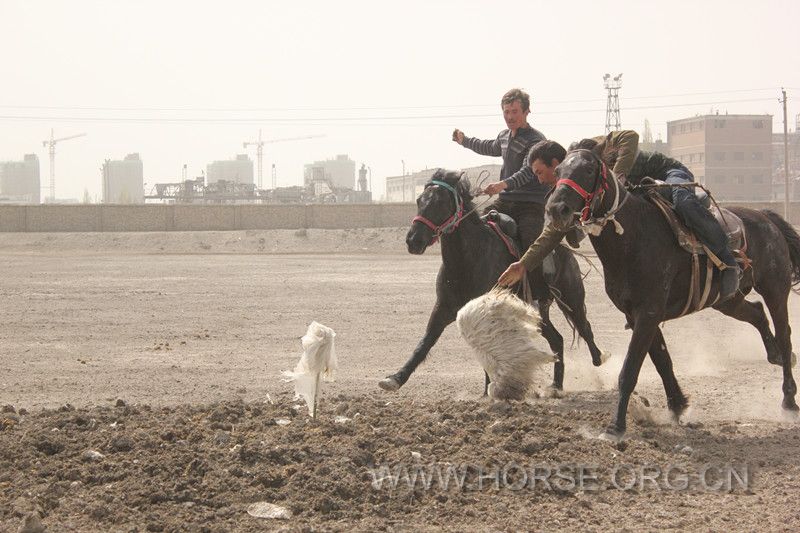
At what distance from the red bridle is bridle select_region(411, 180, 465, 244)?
7.17 ft

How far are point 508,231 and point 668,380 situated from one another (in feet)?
7.49

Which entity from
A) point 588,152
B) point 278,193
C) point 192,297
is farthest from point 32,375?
point 278,193

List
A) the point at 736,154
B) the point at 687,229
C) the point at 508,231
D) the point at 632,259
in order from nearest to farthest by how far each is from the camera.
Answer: the point at 632,259 < the point at 687,229 < the point at 508,231 < the point at 736,154

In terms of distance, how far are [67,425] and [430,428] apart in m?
2.96

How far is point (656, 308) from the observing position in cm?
870

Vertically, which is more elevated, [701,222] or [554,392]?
[701,222]

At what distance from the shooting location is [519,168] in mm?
10852

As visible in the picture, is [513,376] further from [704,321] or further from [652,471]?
[704,321]

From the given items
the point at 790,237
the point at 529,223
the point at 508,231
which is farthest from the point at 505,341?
the point at 790,237

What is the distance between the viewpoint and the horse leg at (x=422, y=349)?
383 inches

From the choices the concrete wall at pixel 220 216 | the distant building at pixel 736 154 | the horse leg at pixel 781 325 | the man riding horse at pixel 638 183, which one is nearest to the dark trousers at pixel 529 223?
the man riding horse at pixel 638 183

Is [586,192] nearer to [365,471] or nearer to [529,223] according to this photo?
[365,471]

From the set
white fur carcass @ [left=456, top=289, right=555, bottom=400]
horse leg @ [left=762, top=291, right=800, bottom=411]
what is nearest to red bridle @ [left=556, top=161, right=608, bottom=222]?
white fur carcass @ [left=456, top=289, right=555, bottom=400]

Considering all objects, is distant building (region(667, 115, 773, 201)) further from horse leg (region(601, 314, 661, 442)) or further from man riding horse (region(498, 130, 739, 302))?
horse leg (region(601, 314, 661, 442))
